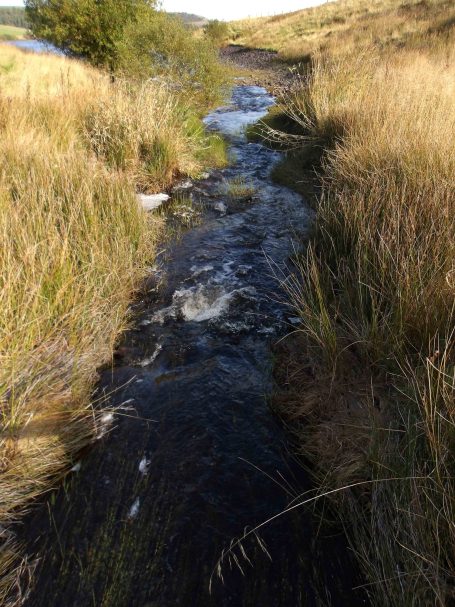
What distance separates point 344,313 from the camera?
303cm

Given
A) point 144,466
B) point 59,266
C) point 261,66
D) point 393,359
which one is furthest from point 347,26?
point 144,466

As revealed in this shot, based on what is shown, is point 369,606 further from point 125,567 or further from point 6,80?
point 6,80

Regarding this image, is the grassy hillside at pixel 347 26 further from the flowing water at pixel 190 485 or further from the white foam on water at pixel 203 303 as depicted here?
the flowing water at pixel 190 485

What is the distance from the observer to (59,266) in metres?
3.05

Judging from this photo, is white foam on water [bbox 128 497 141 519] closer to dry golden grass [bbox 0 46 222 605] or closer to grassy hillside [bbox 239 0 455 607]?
dry golden grass [bbox 0 46 222 605]

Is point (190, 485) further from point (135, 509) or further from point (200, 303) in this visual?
point (200, 303)

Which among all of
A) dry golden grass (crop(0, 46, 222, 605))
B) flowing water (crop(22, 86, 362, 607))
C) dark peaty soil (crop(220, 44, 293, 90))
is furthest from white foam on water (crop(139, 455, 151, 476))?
dark peaty soil (crop(220, 44, 293, 90))

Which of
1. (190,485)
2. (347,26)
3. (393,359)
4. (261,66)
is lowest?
(190,485)

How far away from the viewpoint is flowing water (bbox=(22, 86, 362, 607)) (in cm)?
190

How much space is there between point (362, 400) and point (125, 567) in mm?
1589

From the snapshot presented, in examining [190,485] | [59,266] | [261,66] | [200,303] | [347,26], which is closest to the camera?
[190,485]

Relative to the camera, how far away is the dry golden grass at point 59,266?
2279mm

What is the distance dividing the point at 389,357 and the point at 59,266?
2.49 meters

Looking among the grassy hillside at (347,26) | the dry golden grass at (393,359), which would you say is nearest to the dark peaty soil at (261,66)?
the grassy hillside at (347,26)
